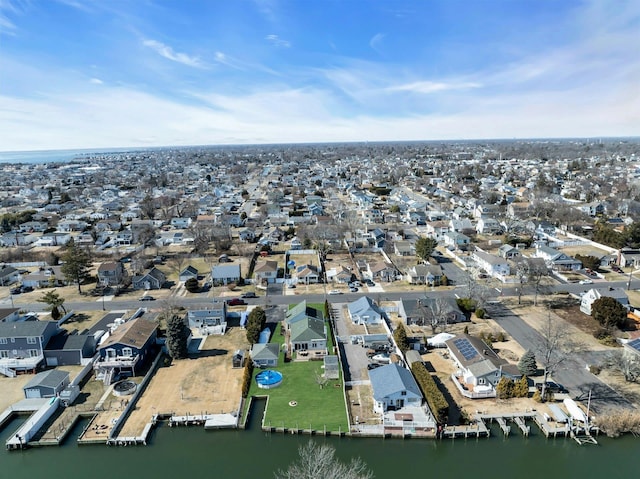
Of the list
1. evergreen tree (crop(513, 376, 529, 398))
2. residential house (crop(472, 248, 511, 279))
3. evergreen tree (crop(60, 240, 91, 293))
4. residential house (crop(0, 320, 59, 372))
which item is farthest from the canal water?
residential house (crop(472, 248, 511, 279))

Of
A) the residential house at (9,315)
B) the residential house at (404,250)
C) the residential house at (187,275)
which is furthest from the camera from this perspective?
the residential house at (404,250)

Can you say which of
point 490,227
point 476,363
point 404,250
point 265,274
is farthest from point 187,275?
point 490,227

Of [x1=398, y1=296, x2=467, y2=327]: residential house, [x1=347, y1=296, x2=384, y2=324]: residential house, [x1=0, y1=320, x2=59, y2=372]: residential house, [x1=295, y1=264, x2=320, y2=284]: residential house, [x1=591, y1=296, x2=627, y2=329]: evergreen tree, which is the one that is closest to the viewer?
[x1=0, y1=320, x2=59, y2=372]: residential house

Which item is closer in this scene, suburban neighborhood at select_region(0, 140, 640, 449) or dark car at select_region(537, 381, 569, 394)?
suburban neighborhood at select_region(0, 140, 640, 449)

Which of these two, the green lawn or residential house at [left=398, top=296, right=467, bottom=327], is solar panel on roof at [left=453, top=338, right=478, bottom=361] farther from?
the green lawn

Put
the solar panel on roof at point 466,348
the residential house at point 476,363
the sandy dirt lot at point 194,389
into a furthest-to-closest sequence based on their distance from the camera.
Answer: the solar panel on roof at point 466,348 → the residential house at point 476,363 → the sandy dirt lot at point 194,389

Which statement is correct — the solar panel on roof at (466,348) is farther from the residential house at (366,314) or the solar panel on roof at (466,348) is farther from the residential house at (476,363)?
the residential house at (366,314)

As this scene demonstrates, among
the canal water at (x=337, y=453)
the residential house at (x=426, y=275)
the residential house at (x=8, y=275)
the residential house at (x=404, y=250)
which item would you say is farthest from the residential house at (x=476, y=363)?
the residential house at (x=8, y=275)
